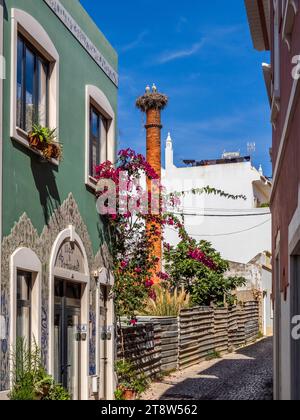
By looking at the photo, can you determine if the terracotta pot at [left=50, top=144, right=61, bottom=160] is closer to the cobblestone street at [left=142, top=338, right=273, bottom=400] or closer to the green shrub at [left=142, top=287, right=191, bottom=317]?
the cobblestone street at [left=142, top=338, right=273, bottom=400]

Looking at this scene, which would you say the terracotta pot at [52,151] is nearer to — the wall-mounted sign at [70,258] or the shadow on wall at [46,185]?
the shadow on wall at [46,185]

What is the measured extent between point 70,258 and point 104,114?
3.48 metres

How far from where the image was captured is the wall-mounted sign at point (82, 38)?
11578mm

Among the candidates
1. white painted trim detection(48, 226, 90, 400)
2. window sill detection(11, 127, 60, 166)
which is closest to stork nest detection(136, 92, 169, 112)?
white painted trim detection(48, 226, 90, 400)

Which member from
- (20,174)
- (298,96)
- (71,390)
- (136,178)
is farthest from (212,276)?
(298,96)

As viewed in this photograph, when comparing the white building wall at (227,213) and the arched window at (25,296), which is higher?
the white building wall at (227,213)

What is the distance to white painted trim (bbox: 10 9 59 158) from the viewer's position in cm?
961

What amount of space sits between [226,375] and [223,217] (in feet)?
85.1

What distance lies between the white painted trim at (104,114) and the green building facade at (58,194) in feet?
0.07

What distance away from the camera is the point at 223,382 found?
18203mm

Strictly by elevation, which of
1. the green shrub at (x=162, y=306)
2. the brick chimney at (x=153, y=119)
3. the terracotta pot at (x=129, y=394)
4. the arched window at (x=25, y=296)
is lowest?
the terracotta pot at (x=129, y=394)

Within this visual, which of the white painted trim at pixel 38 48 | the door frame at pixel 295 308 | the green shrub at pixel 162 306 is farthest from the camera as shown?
the green shrub at pixel 162 306

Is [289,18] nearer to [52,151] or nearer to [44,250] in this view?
[52,151]

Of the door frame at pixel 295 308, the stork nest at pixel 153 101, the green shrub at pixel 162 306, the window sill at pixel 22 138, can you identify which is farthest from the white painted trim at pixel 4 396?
the stork nest at pixel 153 101
